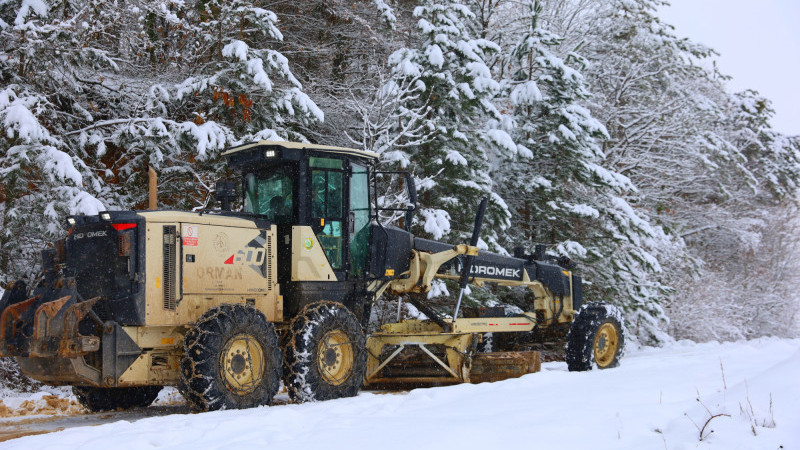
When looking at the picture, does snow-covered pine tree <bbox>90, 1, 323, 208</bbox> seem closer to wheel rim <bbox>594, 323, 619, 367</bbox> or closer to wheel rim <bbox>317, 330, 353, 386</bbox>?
wheel rim <bbox>317, 330, 353, 386</bbox>

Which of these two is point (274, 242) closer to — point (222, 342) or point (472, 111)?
point (222, 342)

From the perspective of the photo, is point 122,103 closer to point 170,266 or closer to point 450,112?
point 450,112

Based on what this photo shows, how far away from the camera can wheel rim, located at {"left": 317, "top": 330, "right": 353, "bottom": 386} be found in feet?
31.8

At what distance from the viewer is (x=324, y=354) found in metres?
9.73

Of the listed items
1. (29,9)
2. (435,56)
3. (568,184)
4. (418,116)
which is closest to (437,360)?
(418,116)

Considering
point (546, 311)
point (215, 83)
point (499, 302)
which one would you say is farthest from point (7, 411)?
point (499, 302)

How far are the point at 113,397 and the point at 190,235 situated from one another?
8.30 ft

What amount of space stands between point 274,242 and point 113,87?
710 cm

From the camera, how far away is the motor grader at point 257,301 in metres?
8.34

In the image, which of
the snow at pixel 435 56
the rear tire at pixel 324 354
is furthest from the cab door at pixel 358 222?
the snow at pixel 435 56

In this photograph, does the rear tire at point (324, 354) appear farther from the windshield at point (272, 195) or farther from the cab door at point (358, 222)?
the windshield at point (272, 195)

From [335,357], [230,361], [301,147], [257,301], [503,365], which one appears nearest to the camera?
[230,361]

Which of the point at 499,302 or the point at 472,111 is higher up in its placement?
the point at 472,111

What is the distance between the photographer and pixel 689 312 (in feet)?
86.9
